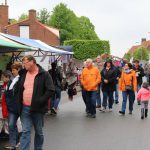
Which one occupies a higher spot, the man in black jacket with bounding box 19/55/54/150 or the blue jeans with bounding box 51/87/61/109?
the man in black jacket with bounding box 19/55/54/150

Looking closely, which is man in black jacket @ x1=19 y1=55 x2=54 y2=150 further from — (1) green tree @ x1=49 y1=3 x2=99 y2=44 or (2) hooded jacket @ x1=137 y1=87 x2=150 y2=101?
(1) green tree @ x1=49 y1=3 x2=99 y2=44

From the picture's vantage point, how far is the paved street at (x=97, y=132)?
9422 millimetres

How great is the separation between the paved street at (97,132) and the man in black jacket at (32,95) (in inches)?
58.3

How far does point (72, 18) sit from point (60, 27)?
2539 millimetres

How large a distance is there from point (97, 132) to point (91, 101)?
9.36 feet

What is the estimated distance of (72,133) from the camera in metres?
10.9

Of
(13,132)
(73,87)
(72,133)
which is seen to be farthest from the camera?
(73,87)

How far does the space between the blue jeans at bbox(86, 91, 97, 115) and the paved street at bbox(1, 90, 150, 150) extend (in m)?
0.28

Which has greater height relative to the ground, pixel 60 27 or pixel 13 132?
pixel 60 27

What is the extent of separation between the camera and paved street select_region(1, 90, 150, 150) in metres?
9.42

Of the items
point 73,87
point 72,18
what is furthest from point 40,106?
point 72,18

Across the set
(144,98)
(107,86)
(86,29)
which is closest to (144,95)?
(144,98)

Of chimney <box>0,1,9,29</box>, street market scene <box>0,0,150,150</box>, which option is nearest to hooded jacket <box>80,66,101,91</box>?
street market scene <box>0,0,150,150</box>

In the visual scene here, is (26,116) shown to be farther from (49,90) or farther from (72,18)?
(72,18)
